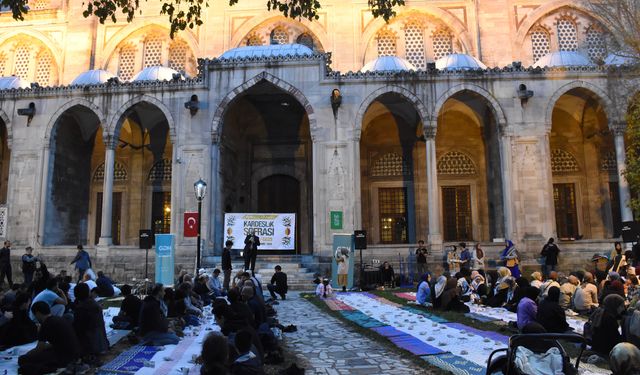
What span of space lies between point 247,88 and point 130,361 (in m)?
13.9

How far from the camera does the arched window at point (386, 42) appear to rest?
82.9 ft

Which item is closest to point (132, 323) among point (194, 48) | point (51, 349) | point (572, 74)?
point (51, 349)

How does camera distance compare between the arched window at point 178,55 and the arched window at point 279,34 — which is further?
the arched window at point 178,55

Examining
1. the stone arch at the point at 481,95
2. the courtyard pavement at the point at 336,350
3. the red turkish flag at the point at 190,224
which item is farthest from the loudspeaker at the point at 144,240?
the stone arch at the point at 481,95

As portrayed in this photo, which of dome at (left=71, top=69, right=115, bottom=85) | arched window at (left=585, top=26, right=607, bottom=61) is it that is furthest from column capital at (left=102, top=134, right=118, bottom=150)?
arched window at (left=585, top=26, right=607, bottom=61)

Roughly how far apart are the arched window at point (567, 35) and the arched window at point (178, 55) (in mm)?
18623

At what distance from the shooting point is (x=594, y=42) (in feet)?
81.1

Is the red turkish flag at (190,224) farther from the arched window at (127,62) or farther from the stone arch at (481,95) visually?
the arched window at (127,62)

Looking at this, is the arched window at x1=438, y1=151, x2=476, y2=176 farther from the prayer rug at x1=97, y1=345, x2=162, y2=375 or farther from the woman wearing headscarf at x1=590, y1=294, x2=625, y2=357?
the prayer rug at x1=97, y1=345, x2=162, y2=375

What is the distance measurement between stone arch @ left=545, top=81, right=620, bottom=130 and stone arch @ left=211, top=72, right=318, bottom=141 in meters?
8.48

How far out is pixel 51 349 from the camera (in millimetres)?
5711

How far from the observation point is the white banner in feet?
57.7

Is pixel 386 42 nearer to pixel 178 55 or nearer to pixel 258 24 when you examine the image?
pixel 258 24

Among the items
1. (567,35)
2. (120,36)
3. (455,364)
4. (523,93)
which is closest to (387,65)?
(523,93)
